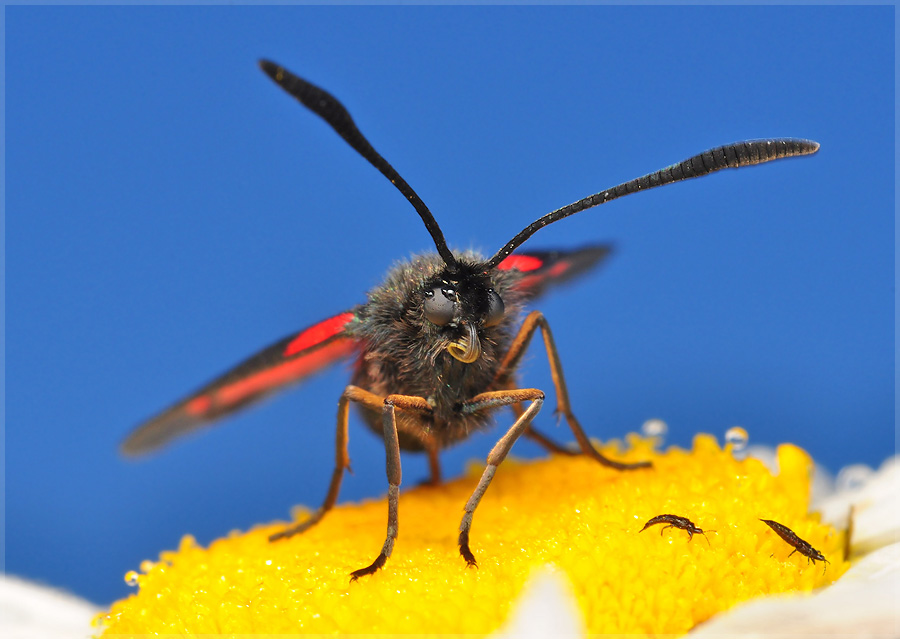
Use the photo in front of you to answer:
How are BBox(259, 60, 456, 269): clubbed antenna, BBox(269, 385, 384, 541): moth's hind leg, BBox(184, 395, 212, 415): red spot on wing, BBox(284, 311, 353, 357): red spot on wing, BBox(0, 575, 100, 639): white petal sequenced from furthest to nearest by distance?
BBox(0, 575, 100, 639): white petal
BBox(184, 395, 212, 415): red spot on wing
BBox(284, 311, 353, 357): red spot on wing
BBox(269, 385, 384, 541): moth's hind leg
BBox(259, 60, 456, 269): clubbed antenna

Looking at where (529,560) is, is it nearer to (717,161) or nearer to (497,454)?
(497,454)

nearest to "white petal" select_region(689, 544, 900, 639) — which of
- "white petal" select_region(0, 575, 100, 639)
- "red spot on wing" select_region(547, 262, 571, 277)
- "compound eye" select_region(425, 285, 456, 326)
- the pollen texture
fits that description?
the pollen texture

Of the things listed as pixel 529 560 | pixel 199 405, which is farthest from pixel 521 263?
pixel 199 405

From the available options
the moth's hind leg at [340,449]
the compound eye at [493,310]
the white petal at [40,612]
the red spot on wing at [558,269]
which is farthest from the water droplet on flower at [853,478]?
the white petal at [40,612]

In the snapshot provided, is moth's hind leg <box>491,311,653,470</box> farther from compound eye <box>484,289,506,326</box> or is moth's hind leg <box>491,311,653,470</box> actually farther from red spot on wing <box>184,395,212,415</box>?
red spot on wing <box>184,395,212,415</box>

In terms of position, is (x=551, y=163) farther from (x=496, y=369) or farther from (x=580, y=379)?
(x=496, y=369)

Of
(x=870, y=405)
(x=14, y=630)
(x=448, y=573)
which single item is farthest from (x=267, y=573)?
(x=870, y=405)
